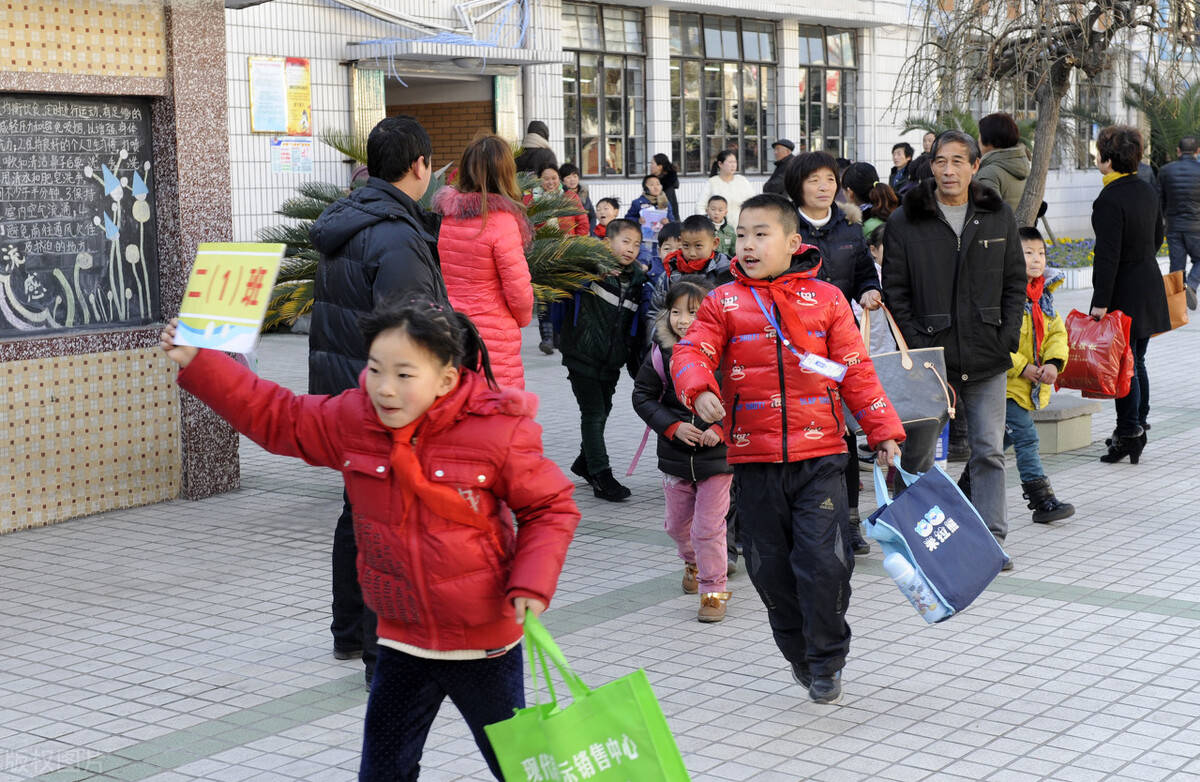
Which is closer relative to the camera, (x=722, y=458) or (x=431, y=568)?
(x=431, y=568)

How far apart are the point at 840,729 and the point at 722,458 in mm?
1576

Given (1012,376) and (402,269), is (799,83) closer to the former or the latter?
(1012,376)

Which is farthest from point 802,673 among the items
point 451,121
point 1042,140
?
point 451,121

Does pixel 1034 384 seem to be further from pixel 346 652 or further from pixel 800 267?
pixel 346 652

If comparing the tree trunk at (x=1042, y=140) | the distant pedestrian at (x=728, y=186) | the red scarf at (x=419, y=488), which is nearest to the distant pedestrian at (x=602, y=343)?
the tree trunk at (x=1042, y=140)

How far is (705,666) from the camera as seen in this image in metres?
5.31

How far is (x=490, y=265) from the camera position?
21.8ft

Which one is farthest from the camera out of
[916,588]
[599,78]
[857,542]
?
[599,78]

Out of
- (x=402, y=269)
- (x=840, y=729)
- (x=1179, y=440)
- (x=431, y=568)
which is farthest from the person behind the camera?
(x=1179, y=440)

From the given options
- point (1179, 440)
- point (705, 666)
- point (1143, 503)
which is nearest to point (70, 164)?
point (705, 666)

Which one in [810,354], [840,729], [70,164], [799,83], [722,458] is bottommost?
[840,729]

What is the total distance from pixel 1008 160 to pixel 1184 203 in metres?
8.61

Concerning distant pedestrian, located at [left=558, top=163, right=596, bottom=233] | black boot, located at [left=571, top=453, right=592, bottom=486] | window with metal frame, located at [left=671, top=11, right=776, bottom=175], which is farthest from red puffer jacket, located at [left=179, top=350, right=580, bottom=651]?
window with metal frame, located at [left=671, top=11, right=776, bottom=175]

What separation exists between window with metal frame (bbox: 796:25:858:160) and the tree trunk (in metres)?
14.0
